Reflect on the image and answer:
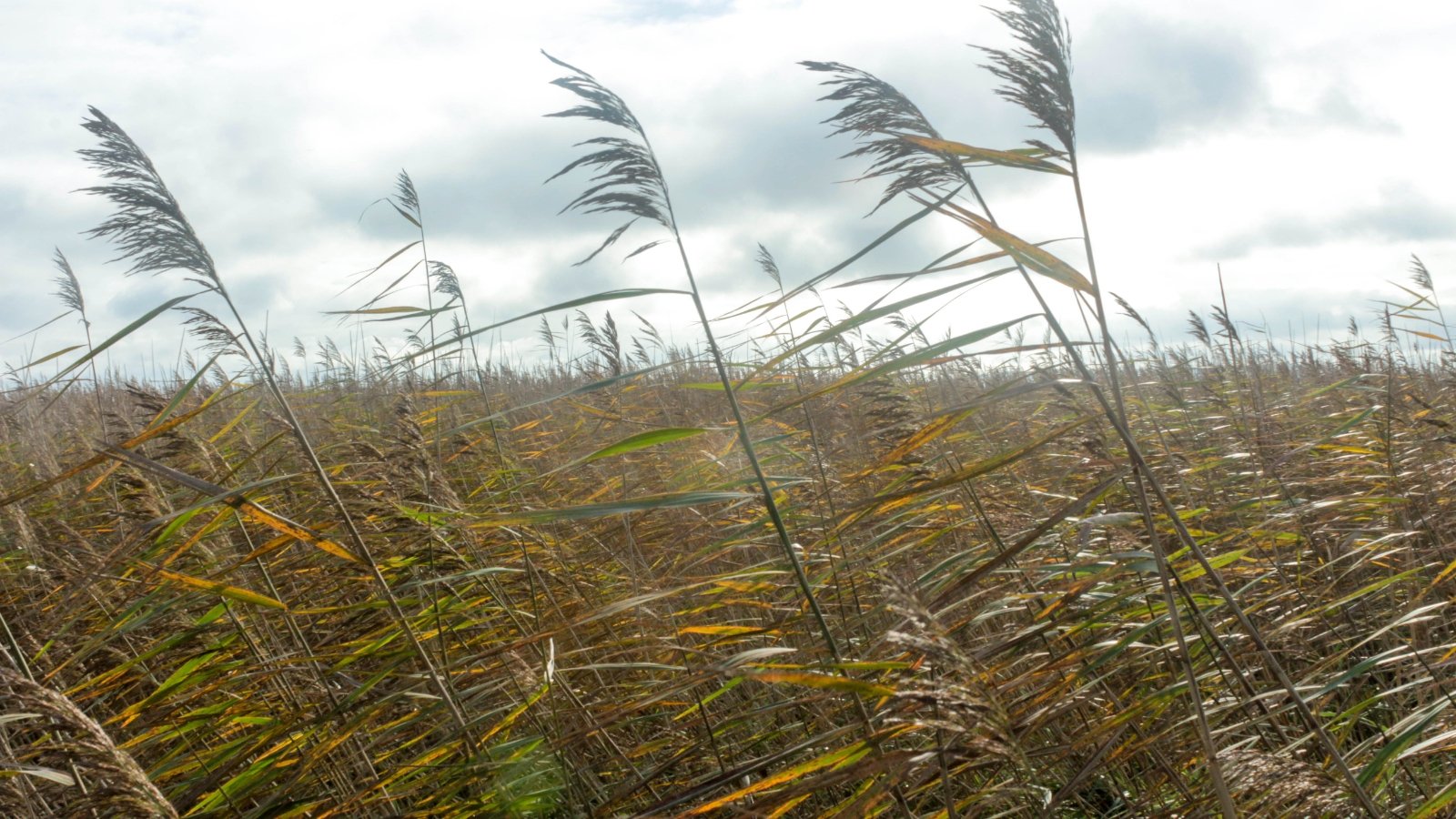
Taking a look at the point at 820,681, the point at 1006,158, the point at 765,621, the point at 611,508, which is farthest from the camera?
the point at 765,621

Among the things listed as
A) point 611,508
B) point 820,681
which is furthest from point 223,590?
point 820,681

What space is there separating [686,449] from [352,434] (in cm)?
227

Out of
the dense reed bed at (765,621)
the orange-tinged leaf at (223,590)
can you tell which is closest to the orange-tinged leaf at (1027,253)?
→ the dense reed bed at (765,621)

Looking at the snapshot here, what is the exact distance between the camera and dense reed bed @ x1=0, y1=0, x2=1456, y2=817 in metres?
1.60

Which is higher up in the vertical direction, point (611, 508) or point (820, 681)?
point (611, 508)

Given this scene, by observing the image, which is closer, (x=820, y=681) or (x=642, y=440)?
(x=820, y=681)

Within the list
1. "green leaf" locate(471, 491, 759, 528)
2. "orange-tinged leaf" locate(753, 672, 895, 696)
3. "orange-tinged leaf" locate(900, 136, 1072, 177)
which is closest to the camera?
"orange-tinged leaf" locate(753, 672, 895, 696)

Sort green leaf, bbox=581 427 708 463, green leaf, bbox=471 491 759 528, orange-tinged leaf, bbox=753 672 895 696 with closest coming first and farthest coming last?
orange-tinged leaf, bbox=753 672 895 696
green leaf, bbox=471 491 759 528
green leaf, bbox=581 427 708 463

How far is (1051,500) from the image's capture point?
3346 millimetres

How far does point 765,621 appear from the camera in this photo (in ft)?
9.12

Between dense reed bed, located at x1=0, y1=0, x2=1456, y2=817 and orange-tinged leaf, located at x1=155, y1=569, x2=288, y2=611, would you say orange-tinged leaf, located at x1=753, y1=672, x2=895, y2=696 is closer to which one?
dense reed bed, located at x1=0, y1=0, x2=1456, y2=817

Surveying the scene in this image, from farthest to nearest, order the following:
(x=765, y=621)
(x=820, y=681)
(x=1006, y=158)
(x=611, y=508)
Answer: (x=765, y=621) → (x=1006, y=158) → (x=611, y=508) → (x=820, y=681)

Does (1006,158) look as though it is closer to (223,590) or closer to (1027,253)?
(1027,253)

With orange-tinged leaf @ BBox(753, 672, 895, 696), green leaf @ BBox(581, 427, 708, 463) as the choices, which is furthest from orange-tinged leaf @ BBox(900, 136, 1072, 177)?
orange-tinged leaf @ BBox(753, 672, 895, 696)
